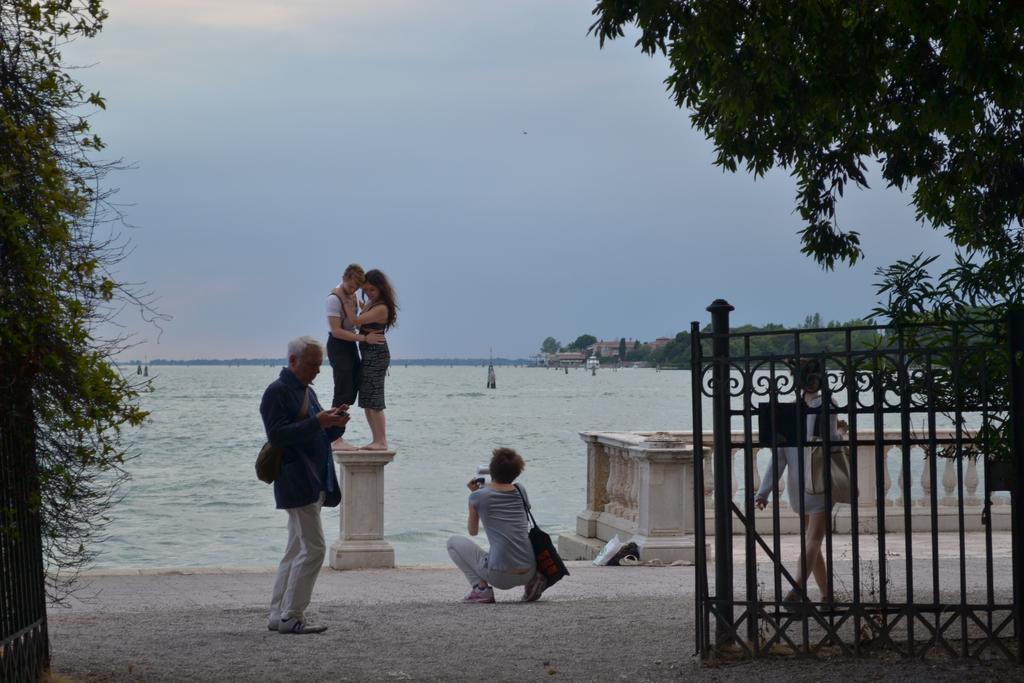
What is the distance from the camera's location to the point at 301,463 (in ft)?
26.1

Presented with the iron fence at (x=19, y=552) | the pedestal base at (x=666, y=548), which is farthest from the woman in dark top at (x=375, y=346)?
the iron fence at (x=19, y=552)

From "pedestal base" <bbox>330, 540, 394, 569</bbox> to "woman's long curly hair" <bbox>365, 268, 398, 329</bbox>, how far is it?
2.18 m

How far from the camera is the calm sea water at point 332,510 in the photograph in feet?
83.1

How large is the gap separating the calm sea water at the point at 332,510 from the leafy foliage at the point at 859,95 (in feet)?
13.5

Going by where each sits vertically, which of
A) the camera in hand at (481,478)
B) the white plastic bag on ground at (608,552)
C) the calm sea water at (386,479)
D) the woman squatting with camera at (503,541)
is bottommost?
the calm sea water at (386,479)

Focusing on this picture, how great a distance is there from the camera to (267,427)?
25.6ft

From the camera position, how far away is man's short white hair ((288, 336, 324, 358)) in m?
7.91

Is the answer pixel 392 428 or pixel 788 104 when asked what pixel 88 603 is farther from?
pixel 392 428

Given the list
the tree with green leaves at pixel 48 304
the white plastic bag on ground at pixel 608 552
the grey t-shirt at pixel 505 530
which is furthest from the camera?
the white plastic bag on ground at pixel 608 552

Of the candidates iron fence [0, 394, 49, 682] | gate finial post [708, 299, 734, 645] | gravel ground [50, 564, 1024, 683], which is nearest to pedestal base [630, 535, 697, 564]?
gravel ground [50, 564, 1024, 683]

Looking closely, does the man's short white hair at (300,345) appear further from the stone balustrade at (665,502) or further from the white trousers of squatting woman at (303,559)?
the stone balustrade at (665,502)

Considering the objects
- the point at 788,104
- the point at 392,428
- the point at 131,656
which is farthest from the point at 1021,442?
the point at 392,428

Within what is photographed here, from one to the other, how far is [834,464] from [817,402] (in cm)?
69

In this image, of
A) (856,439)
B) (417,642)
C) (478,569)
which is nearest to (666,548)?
(478,569)
